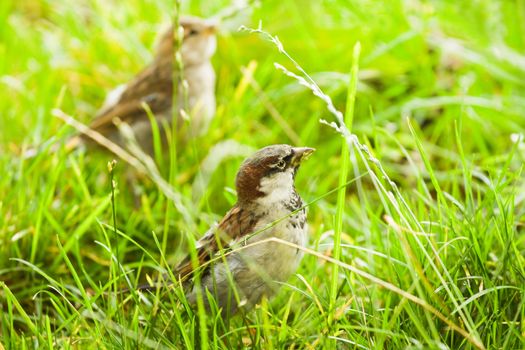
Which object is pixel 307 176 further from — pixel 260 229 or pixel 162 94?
pixel 260 229

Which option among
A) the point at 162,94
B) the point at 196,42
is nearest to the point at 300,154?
the point at 162,94

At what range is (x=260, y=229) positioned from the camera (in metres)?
2.86

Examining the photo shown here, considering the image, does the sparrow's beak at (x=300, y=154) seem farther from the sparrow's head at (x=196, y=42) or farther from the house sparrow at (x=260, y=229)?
the sparrow's head at (x=196, y=42)

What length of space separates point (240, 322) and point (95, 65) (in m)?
2.98

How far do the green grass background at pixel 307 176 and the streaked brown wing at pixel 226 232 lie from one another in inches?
3.9

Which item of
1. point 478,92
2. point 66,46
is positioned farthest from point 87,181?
point 478,92

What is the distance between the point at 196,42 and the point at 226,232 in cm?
234

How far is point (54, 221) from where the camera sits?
11.4 feet

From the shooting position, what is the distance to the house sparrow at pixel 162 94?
481cm

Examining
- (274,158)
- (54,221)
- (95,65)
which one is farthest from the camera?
Result: (95,65)

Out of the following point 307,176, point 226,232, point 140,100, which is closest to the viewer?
point 226,232

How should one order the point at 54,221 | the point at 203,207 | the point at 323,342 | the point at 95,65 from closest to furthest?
the point at 323,342
the point at 54,221
the point at 203,207
the point at 95,65

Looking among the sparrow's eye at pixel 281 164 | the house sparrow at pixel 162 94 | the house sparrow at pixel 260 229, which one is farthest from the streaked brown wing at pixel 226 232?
the house sparrow at pixel 162 94

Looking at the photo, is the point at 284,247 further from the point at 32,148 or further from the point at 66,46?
the point at 66,46
